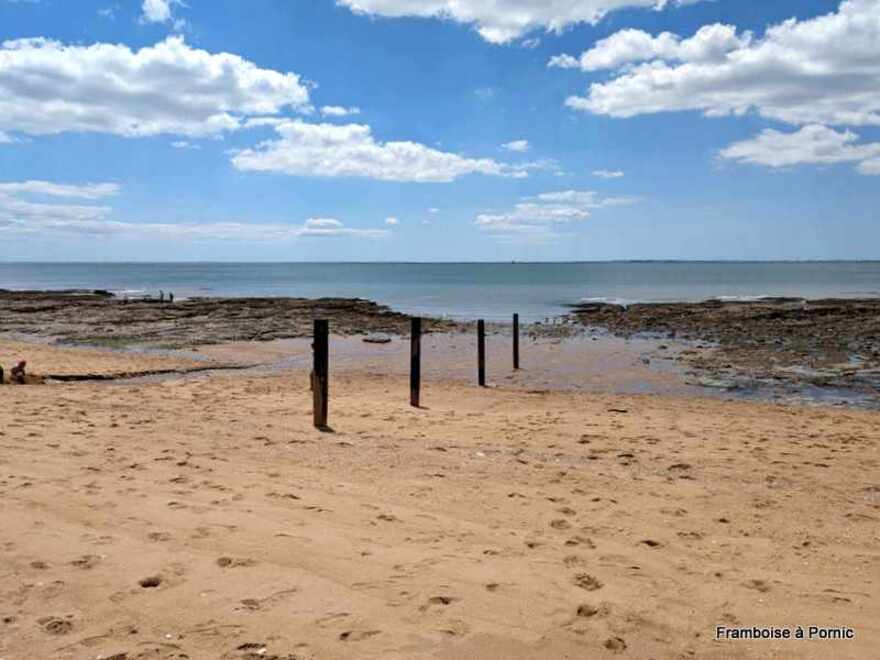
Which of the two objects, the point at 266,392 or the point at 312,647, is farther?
the point at 266,392

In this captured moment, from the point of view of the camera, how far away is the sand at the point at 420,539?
13.7 feet

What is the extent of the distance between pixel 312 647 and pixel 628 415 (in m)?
10.3

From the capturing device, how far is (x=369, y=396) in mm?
15602

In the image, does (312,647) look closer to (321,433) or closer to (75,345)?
(321,433)

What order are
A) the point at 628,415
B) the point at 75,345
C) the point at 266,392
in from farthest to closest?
1. the point at 75,345
2. the point at 266,392
3. the point at 628,415

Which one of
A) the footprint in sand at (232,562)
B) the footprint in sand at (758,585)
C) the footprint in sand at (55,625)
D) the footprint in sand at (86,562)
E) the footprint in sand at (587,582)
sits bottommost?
the footprint in sand at (758,585)

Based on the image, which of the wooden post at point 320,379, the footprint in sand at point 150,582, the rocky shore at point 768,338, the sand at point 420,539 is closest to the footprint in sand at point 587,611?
the sand at point 420,539

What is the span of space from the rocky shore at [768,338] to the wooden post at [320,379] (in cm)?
1130

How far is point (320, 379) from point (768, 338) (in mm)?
23175

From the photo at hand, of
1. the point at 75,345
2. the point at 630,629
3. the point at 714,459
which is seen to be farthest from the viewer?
the point at 75,345

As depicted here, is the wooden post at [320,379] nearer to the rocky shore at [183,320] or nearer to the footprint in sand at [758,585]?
the footprint in sand at [758,585]

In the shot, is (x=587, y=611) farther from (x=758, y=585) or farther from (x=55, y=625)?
(x=55, y=625)

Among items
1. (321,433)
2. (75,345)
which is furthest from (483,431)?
(75,345)

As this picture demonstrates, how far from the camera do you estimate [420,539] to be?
5801 mm
